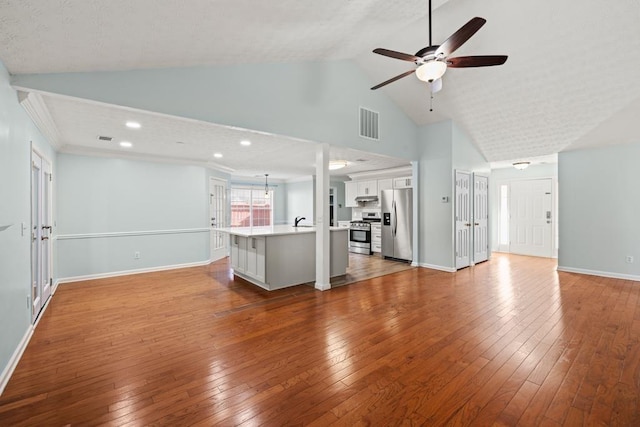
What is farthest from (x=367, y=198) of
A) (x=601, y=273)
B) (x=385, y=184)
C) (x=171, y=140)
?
(x=171, y=140)

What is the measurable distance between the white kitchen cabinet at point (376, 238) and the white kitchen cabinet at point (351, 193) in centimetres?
136

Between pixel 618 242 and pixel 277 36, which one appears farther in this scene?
pixel 618 242

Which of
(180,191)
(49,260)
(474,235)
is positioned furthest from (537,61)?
(49,260)

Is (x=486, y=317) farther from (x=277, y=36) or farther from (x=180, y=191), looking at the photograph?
(x=180, y=191)

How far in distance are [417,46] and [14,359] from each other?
19.4 feet

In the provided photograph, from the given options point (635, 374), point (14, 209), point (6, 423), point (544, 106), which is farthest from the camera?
point (544, 106)

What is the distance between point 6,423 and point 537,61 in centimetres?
647

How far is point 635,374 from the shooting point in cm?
216

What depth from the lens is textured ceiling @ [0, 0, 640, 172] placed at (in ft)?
6.62

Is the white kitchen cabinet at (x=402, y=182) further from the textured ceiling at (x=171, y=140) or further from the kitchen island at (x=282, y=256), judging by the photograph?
the kitchen island at (x=282, y=256)

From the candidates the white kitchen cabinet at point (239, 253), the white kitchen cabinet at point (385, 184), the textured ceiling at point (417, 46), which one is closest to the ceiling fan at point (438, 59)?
the textured ceiling at point (417, 46)

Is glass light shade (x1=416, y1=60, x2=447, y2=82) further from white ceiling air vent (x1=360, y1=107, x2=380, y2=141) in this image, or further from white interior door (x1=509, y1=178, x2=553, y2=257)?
white interior door (x1=509, y1=178, x2=553, y2=257)

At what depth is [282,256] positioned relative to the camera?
4500 mm

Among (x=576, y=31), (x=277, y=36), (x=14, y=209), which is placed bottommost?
(x=14, y=209)
